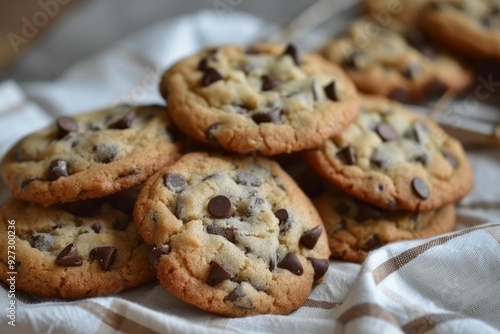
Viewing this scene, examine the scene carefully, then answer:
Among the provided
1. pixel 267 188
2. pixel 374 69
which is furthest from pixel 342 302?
pixel 374 69

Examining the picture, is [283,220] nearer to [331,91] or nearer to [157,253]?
[157,253]

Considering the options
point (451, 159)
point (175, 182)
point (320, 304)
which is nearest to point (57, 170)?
point (175, 182)

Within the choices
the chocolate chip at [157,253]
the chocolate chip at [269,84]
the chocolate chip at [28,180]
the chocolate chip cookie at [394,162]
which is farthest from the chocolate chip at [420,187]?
the chocolate chip at [28,180]

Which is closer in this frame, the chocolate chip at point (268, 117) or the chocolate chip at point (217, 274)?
the chocolate chip at point (217, 274)

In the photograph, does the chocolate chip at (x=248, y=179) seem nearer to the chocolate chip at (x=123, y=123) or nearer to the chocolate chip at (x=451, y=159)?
the chocolate chip at (x=123, y=123)

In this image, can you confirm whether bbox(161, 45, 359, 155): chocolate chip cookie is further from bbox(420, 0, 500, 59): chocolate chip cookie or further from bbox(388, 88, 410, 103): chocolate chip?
bbox(420, 0, 500, 59): chocolate chip cookie

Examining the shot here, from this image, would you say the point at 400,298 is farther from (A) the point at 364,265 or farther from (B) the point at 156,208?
(B) the point at 156,208
